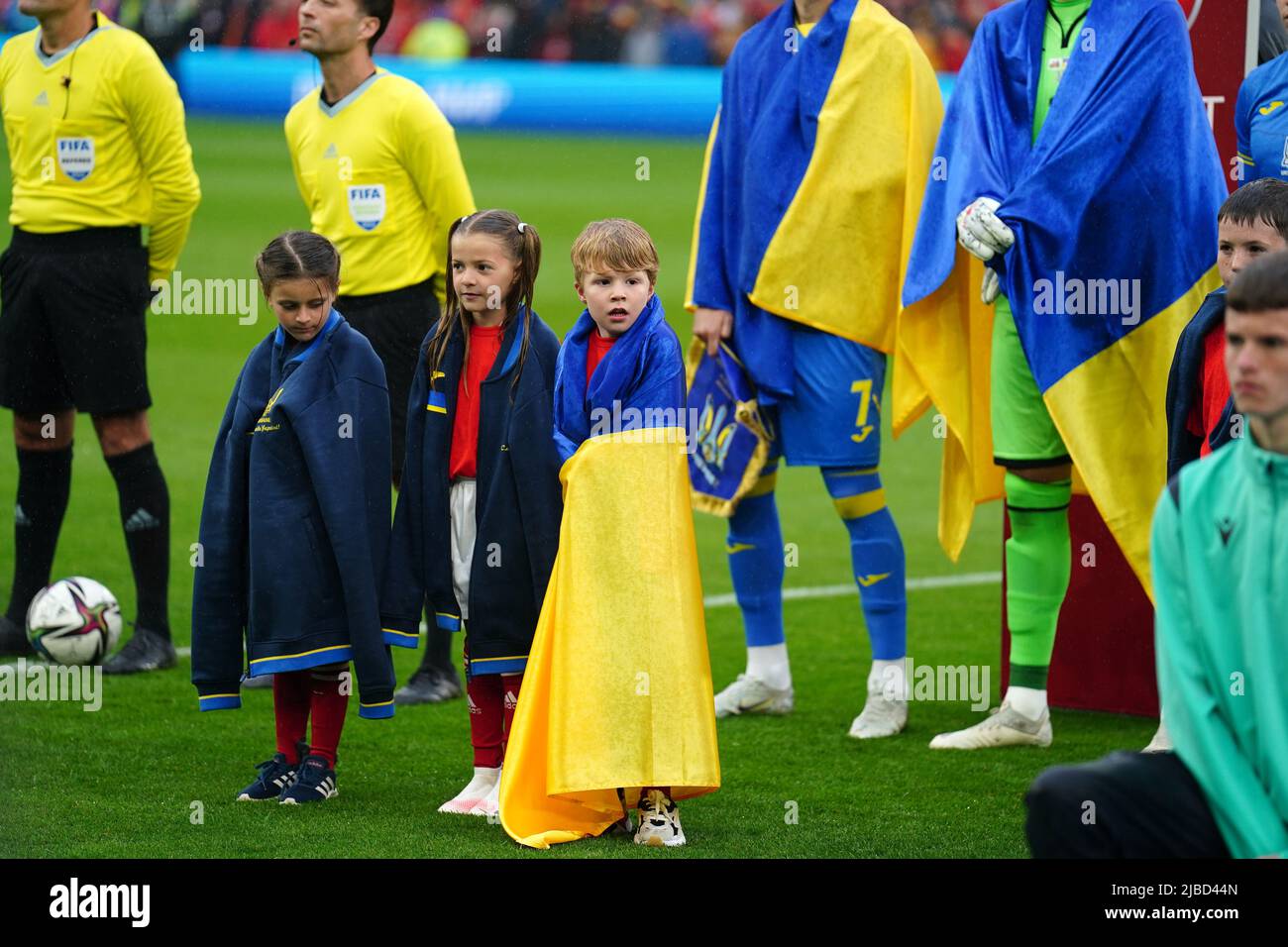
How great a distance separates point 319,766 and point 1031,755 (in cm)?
198

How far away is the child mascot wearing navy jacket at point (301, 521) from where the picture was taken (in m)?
4.58

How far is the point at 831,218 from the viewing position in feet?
18.5

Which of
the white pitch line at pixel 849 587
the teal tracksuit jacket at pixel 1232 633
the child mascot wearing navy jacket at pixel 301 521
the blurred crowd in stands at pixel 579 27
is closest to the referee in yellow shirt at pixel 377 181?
the child mascot wearing navy jacket at pixel 301 521

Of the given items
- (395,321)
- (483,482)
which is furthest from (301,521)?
(395,321)

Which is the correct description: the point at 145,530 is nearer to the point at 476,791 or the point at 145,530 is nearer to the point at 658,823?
the point at 476,791

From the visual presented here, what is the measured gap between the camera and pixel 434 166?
5875 millimetres

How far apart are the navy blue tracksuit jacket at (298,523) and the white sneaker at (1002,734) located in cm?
171

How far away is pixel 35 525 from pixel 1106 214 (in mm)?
3619

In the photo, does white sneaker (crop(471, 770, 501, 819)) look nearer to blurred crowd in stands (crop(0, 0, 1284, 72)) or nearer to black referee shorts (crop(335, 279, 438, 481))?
black referee shorts (crop(335, 279, 438, 481))

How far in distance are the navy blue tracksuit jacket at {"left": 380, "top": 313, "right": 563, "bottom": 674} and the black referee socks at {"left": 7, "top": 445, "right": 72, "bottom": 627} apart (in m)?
2.20

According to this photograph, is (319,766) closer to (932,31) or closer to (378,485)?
(378,485)

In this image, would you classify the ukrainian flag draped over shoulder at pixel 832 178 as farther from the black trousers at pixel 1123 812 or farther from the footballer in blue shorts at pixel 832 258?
the black trousers at pixel 1123 812

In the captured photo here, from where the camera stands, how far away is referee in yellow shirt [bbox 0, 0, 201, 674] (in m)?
6.19
